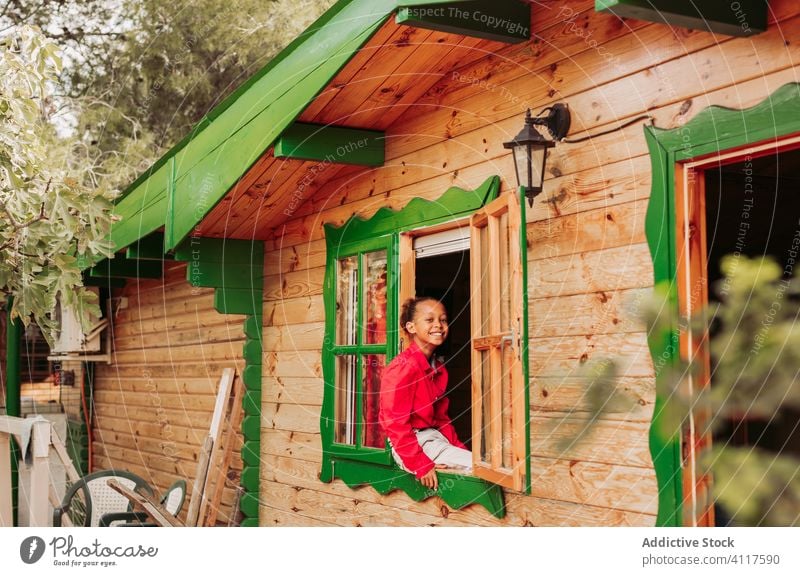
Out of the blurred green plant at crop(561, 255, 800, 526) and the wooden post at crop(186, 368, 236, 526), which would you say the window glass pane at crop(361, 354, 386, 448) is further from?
the blurred green plant at crop(561, 255, 800, 526)

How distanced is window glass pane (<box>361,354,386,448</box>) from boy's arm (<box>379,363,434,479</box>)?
0.58m

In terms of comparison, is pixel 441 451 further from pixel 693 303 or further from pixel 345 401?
pixel 693 303

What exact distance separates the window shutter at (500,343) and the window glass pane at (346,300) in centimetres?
129

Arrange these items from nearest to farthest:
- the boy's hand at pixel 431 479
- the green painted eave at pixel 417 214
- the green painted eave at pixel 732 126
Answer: the green painted eave at pixel 732 126 < the green painted eave at pixel 417 214 < the boy's hand at pixel 431 479

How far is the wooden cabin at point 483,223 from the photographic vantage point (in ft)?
11.8

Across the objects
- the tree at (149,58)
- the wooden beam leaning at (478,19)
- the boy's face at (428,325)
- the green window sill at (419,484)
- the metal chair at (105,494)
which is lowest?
the metal chair at (105,494)

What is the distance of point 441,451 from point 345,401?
102cm

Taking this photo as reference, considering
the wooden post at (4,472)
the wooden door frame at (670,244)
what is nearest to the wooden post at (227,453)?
the wooden post at (4,472)

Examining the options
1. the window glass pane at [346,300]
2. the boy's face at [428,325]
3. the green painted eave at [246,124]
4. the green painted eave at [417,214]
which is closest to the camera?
the green painted eave at [246,124]

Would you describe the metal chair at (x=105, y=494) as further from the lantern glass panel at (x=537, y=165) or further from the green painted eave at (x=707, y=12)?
the green painted eave at (x=707, y=12)

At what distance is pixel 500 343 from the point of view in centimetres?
423

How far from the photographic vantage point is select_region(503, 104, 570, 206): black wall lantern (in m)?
4.09
